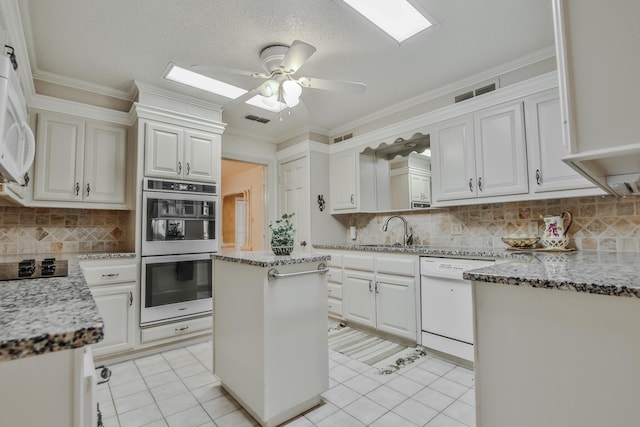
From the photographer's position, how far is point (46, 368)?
653 millimetres

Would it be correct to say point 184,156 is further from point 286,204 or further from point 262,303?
point 262,303

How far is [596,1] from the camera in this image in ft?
2.72

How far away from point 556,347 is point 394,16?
206cm

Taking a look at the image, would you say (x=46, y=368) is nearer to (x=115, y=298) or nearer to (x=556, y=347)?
(x=556, y=347)

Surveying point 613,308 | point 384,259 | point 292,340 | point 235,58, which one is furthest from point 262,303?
point 235,58

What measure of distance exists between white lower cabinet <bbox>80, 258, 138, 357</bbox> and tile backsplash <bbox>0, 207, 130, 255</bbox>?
0.52 metres

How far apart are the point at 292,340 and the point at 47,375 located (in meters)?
1.34

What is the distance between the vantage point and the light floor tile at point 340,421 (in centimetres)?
178

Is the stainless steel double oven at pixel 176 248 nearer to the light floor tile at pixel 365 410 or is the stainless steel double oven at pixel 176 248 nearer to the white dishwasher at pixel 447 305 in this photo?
the light floor tile at pixel 365 410

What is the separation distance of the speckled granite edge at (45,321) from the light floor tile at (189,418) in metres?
1.16

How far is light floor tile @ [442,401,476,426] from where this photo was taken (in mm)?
1799

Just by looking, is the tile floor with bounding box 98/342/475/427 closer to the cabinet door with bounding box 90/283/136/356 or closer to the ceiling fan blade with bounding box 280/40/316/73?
the cabinet door with bounding box 90/283/136/356

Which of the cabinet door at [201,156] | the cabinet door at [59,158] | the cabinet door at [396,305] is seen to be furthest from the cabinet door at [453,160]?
the cabinet door at [59,158]

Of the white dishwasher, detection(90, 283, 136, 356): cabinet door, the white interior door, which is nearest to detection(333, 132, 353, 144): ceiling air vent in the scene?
the white interior door
